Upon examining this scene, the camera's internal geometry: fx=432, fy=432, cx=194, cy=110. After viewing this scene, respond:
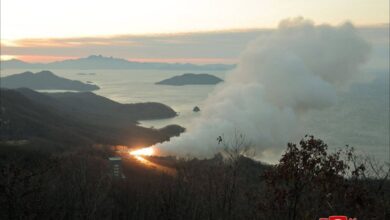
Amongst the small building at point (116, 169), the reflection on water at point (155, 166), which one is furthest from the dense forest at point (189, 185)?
the small building at point (116, 169)

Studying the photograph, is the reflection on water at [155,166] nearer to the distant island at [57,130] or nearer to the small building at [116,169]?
the small building at [116,169]

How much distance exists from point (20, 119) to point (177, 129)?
184 ft

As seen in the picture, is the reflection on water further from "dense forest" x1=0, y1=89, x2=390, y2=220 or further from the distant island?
the distant island

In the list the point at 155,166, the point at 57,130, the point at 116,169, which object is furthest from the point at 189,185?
the point at 57,130

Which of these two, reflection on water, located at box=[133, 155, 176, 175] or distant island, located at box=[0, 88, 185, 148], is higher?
reflection on water, located at box=[133, 155, 176, 175]

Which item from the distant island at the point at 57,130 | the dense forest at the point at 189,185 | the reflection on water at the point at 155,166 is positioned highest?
the dense forest at the point at 189,185

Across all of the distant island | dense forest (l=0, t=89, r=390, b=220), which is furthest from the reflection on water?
the distant island

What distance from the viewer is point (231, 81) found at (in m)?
99.3

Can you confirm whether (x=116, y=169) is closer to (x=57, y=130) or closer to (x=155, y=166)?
(x=155, y=166)

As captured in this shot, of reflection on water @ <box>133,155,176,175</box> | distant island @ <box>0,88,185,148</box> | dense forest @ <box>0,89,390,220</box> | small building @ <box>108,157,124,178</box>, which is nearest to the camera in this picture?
dense forest @ <box>0,89,390,220</box>

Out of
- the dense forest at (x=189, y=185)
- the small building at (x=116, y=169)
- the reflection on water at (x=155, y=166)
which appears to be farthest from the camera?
the reflection on water at (x=155, y=166)

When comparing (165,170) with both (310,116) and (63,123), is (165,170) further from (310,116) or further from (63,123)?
(310,116)

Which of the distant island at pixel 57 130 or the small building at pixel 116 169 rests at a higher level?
the small building at pixel 116 169

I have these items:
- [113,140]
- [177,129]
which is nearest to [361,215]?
[113,140]
